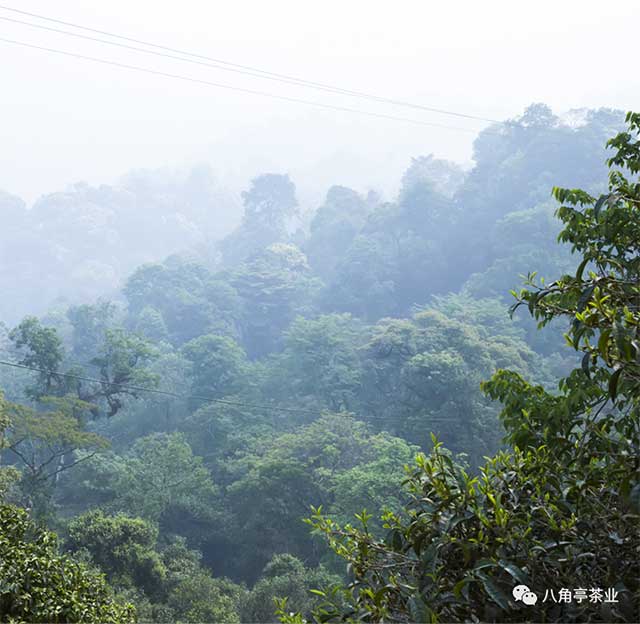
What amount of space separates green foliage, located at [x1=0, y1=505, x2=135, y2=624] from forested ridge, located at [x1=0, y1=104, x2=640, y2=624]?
0.01 m

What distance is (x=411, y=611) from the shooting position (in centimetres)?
160

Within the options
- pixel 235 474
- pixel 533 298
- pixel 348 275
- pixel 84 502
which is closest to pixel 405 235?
pixel 348 275

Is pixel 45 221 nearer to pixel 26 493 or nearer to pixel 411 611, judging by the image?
pixel 26 493

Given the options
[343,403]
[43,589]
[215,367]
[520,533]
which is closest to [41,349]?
[215,367]

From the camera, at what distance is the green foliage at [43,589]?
9.33ft

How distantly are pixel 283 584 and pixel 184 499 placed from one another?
501 centimetres

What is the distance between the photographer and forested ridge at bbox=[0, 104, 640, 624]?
1761mm

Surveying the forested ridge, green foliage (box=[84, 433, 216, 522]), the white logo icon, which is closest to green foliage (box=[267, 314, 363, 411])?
the forested ridge

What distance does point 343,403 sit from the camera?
63.8 feet

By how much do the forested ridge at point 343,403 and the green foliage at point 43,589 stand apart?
1 cm

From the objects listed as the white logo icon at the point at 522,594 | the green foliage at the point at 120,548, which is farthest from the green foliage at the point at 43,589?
the green foliage at the point at 120,548

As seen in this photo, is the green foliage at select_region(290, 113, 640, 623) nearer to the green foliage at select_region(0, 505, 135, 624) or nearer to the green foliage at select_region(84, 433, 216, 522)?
the green foliage at select_region(0, 505, 135, 624)

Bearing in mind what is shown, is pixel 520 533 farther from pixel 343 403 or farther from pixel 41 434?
pixel 343 403

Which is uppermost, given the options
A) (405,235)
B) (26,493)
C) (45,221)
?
(45,221)
